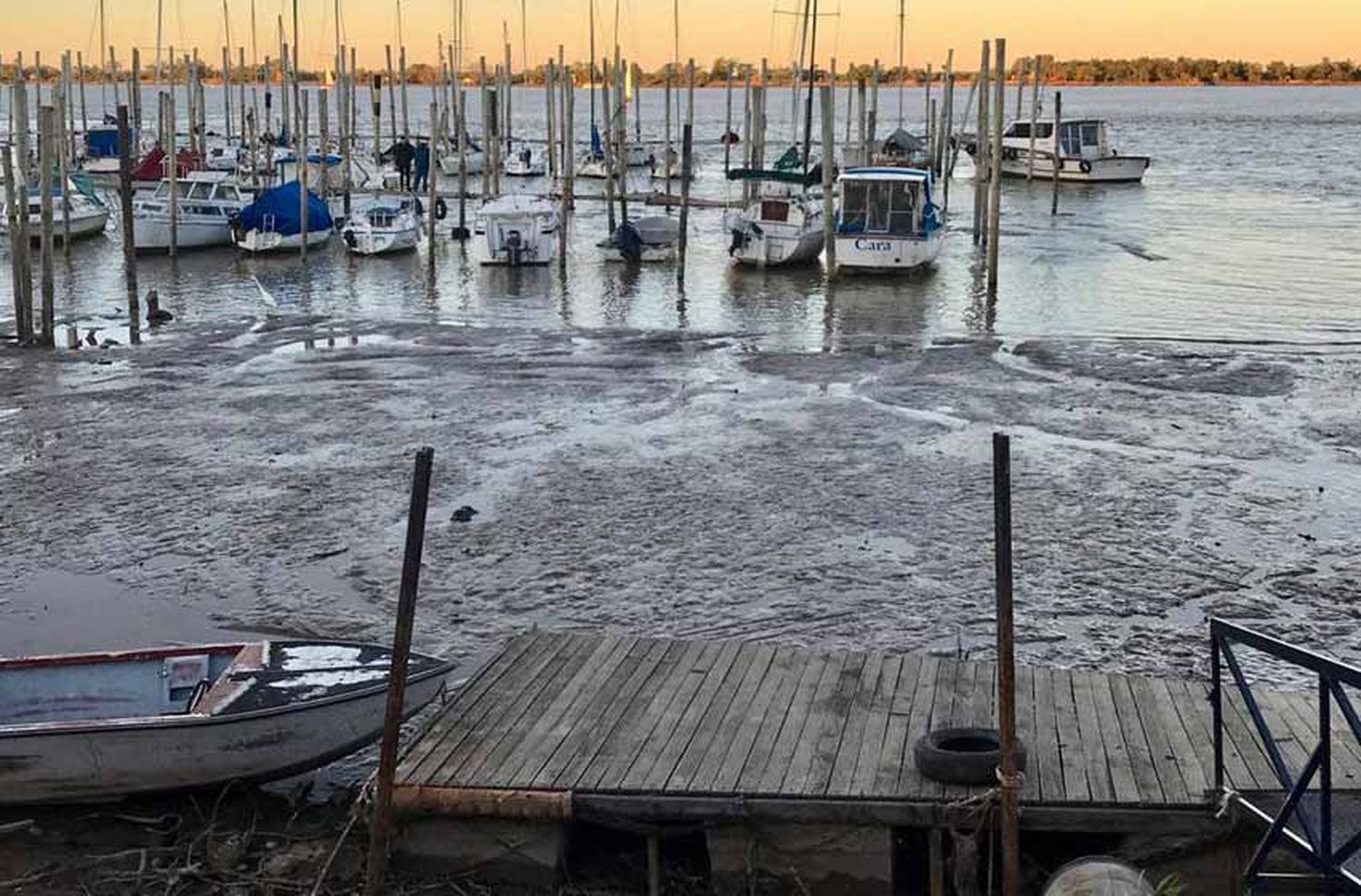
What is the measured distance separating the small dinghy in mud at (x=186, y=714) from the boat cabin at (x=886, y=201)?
24.5 metres

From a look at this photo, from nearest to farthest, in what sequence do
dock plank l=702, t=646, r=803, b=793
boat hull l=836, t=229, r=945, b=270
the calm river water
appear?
dock plank l=702, t=646, r=803, b=793
the calm river water
boat hull l=836, t=229, r=945, b=270

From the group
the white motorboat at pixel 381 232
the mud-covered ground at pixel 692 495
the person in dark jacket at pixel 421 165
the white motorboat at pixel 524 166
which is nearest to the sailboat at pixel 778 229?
the white motorboat at pixel 381 232

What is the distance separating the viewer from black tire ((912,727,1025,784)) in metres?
7.94

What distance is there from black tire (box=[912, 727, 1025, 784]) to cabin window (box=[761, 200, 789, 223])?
90.7 ft

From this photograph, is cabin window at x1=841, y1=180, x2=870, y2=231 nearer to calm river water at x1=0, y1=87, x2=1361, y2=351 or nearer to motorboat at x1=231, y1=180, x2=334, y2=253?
calm river water at x1=0, y1=87, x2=1361, y2=351

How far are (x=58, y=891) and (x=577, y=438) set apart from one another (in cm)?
1087

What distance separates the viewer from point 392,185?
2307 inches

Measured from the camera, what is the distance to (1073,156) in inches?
2498

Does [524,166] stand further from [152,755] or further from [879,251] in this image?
[152,755]

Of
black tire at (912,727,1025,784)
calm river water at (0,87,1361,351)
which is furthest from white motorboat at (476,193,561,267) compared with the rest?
black tire at (912,727,1025,784)

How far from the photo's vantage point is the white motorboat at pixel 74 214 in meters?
39.2

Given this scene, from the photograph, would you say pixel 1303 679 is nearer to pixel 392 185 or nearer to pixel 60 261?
pixel 60 261

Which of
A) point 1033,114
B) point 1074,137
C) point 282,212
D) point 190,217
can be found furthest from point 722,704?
point 1074,137

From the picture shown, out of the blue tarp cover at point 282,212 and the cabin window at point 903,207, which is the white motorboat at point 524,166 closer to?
the blue tarp cover at point 282,212
